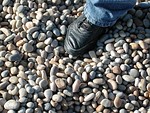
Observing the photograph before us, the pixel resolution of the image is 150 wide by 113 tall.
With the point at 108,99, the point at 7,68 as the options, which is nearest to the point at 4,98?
the point at 7,68

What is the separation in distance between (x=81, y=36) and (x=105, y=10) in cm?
18

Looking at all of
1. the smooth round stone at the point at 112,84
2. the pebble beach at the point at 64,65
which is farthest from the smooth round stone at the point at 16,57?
the smooth round stone at the point at 112,84

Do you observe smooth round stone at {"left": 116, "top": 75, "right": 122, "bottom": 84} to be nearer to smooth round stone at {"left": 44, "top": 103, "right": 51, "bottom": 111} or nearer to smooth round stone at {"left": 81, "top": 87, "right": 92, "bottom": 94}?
smooth round stone at {"left": 81, "top": 87, "right": 92, "bottom": 94}

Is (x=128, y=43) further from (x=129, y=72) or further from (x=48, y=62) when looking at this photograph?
(x=48, y=62)

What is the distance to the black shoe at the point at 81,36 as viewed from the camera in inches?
66.1

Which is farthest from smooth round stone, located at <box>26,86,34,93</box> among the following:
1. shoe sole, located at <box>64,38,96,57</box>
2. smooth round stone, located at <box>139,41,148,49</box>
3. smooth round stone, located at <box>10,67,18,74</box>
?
smooth round stone, located at <box>139,41,148,49</box>

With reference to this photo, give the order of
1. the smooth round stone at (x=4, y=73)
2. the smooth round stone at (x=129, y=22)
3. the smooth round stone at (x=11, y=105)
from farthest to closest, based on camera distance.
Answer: the smooth round stone at (x=129, y=22)
the smooth round stone at (x=4, y=73)
the smooth round stone at (x=11, y=105)

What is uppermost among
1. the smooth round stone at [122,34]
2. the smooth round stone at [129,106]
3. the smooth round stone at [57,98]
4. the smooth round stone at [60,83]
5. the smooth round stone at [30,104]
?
the smooth round stone at [122,34]

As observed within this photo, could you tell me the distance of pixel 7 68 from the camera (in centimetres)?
165

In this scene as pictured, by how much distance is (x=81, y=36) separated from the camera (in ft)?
5.54

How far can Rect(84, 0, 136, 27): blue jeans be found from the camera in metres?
1.53

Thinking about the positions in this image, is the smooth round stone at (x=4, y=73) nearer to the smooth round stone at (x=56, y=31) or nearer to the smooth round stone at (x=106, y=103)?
the smooth round stone at (x=56, y=31)

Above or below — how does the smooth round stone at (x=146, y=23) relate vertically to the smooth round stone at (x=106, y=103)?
above

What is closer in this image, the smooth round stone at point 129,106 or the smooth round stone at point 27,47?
the smooth round stone at point 129,106
